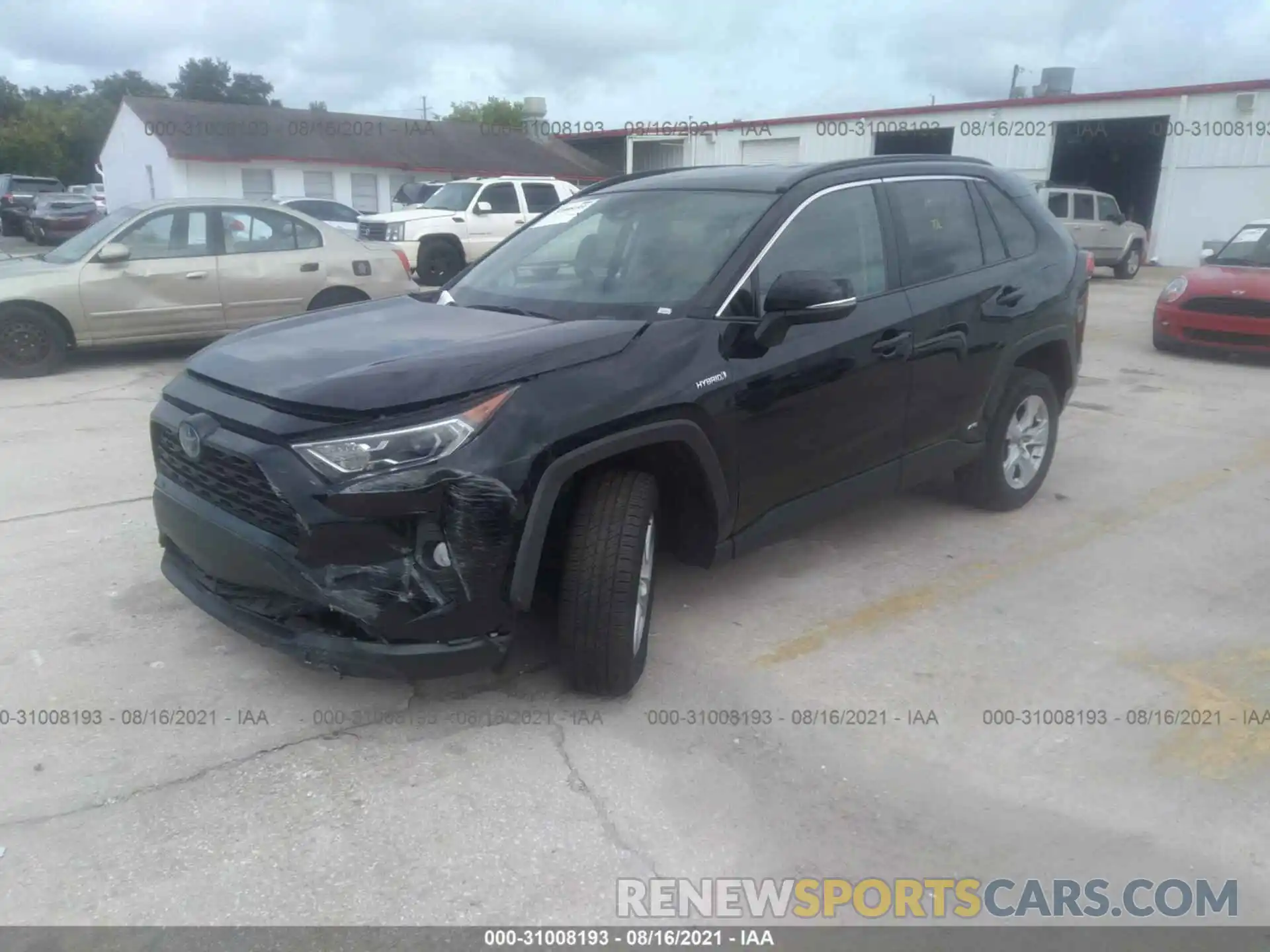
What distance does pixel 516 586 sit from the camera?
127 inches

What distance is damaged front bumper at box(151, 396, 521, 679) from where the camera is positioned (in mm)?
3082

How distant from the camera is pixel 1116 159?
29438 millimetres

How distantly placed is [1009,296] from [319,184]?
3484 cm

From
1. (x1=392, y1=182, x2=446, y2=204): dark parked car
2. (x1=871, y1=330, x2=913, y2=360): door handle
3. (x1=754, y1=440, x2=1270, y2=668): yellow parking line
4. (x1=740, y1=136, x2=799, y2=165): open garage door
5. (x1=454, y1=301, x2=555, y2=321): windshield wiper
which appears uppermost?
(x1=740, y1=136, x2=799, y2=165): open garage door

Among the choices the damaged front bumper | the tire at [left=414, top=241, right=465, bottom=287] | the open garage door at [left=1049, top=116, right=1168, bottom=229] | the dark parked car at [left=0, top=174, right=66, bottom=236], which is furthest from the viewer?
the dark parked car at [left=0, top=174, right=66, bottom=236]

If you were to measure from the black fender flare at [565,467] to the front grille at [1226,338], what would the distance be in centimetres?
940

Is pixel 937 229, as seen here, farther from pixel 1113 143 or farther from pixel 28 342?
pixel 1113 143

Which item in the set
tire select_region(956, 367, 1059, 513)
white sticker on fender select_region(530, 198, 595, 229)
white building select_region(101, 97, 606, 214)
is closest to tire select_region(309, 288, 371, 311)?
white sticker on fender select_region(530, 198, 595, 229)

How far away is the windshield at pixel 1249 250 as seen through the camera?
1120 centimetres

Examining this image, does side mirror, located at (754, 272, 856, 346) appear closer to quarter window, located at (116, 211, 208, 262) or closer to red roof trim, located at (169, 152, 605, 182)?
quarter window, located at (116, 211, 208, 262)

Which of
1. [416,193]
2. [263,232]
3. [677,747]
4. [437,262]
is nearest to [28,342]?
[263,232]

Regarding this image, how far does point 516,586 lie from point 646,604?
0.68 m

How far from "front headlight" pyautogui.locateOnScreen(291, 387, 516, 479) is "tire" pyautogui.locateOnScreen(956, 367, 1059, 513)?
335 cm

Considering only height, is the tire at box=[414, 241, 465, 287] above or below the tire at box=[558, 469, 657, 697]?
above
